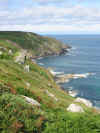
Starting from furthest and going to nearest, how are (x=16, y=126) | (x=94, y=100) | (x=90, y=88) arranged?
(x=90, y=88) → (x=94, y=100) → (x=16, y=126)

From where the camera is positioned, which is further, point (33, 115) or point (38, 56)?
point (38, 56)

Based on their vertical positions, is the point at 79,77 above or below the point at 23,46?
below

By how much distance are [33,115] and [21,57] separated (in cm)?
5485

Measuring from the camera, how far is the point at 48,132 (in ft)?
38.1

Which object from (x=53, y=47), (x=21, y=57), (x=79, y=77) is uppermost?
(x=53, y=47)

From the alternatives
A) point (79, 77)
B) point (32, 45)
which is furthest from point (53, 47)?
point (79, 77)

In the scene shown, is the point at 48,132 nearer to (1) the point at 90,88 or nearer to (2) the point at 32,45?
(1) the point at 90,88

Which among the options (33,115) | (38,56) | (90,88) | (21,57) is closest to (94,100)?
(90,88)

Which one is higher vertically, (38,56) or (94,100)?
(38,56)

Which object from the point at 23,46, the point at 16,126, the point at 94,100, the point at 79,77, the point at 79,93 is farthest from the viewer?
the point at 23,46

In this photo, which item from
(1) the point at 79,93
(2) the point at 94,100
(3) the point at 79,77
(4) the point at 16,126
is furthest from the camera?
(3) the point at 79,77

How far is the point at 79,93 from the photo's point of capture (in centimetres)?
6600

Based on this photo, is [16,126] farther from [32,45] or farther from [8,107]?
[32,45]

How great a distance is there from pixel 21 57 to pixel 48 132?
5631 cm
